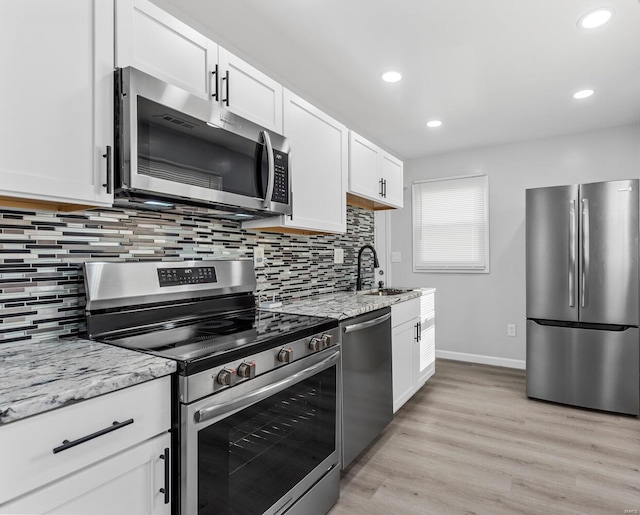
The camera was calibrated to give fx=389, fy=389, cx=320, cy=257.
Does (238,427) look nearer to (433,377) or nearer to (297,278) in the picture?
(297,278)

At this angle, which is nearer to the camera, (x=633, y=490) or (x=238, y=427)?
(x=238, y=427)

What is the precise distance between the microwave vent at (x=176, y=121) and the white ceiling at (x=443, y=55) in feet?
2.72

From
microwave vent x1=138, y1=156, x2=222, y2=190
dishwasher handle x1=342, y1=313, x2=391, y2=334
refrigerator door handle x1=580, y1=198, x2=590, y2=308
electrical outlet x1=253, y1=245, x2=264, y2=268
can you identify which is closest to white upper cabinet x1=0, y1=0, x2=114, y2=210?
microwave vent x1=138, y1=156, x2=222, y2=190

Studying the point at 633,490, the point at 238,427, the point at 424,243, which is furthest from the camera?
the point at 424,243

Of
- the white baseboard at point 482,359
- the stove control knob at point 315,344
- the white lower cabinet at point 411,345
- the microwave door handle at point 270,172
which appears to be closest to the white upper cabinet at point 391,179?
the white lower cabinet at point 411,345

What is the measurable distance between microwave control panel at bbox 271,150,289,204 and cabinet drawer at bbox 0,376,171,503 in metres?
1.12

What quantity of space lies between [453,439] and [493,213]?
264cm

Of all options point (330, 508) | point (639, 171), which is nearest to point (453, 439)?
point (330, 508)

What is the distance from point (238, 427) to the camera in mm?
1328

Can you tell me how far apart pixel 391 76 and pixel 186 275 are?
1.94m

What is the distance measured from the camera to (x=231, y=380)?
1.26 metres

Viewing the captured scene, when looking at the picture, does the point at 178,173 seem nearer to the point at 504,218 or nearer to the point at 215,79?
the point at 215,79

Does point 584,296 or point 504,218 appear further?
point 504,218

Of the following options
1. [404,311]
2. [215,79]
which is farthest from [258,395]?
[404,311]
